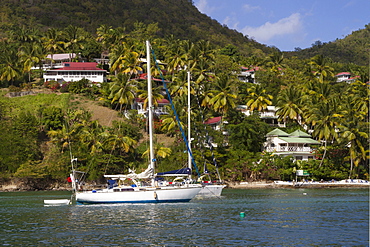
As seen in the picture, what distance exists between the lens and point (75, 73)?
113 m

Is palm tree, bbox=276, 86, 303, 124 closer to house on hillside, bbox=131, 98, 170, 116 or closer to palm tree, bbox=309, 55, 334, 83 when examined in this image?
palm tree, bbox=309, 55, 334, 83

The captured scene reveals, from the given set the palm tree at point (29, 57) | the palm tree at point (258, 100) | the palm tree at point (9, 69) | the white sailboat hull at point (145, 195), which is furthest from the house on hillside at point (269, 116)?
the white sailboat hull at point (145, 195)

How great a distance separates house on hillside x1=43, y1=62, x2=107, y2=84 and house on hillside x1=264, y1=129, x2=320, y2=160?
1735 inches

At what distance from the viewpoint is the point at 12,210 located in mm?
45281

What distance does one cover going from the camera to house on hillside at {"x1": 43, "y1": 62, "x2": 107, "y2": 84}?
112m

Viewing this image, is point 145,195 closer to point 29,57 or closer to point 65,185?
point 65,185

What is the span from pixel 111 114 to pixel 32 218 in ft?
207

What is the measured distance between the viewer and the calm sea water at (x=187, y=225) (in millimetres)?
27297

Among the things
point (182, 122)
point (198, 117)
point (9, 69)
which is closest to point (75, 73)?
point (9, 69)

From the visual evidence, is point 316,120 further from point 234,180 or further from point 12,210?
point 12,210

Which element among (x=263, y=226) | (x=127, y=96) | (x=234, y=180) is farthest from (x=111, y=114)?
(x=263, y=226)

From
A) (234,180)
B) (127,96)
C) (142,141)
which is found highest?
(127,96)

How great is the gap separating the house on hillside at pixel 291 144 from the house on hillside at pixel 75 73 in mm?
44071

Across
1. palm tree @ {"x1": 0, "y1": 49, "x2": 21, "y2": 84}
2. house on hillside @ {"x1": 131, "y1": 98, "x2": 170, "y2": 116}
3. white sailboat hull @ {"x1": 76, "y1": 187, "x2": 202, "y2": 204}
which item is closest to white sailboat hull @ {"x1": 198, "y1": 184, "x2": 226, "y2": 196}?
white sailboat hull @ {"x1": 76, "y1": 187, "x2": 202, "y2": 204}
